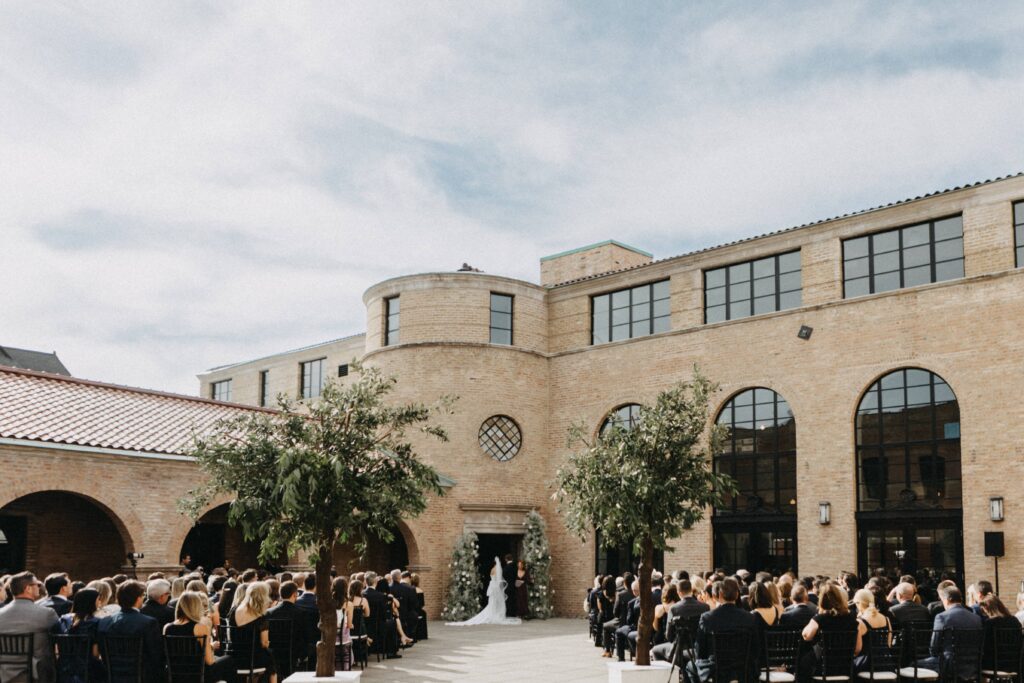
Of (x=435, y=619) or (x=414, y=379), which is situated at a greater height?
(x=414, y=379)

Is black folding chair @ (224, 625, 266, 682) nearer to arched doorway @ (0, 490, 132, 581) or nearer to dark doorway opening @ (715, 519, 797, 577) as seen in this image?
arched doorway @ (0, 490, 132, 581)

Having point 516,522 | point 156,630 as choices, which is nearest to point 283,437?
point 156,630

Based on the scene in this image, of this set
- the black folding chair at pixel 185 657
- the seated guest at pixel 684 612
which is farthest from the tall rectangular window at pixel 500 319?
the black folding chair at pixel 185 657

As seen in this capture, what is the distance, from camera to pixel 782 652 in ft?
34.5

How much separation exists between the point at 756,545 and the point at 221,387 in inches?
1092

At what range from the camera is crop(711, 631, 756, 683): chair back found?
32.9ft

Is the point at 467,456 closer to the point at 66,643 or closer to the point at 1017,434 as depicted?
the point at 1017,434

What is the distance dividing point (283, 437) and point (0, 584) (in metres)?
4.27

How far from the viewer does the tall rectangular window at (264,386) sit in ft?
134

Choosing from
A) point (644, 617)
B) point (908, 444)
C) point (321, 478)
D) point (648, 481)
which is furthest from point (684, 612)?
point (908, 444)

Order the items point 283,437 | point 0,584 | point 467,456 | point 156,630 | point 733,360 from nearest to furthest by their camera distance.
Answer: point 156,630 < point 283,437 < point 0,584 < point 733,360 < point 467,456

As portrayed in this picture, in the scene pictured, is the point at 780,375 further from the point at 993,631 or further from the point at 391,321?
the point at 993,631

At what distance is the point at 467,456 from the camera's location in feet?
83.8

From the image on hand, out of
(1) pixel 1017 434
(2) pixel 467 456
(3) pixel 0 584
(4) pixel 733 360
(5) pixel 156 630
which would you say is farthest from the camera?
(2) pixel 467 456
